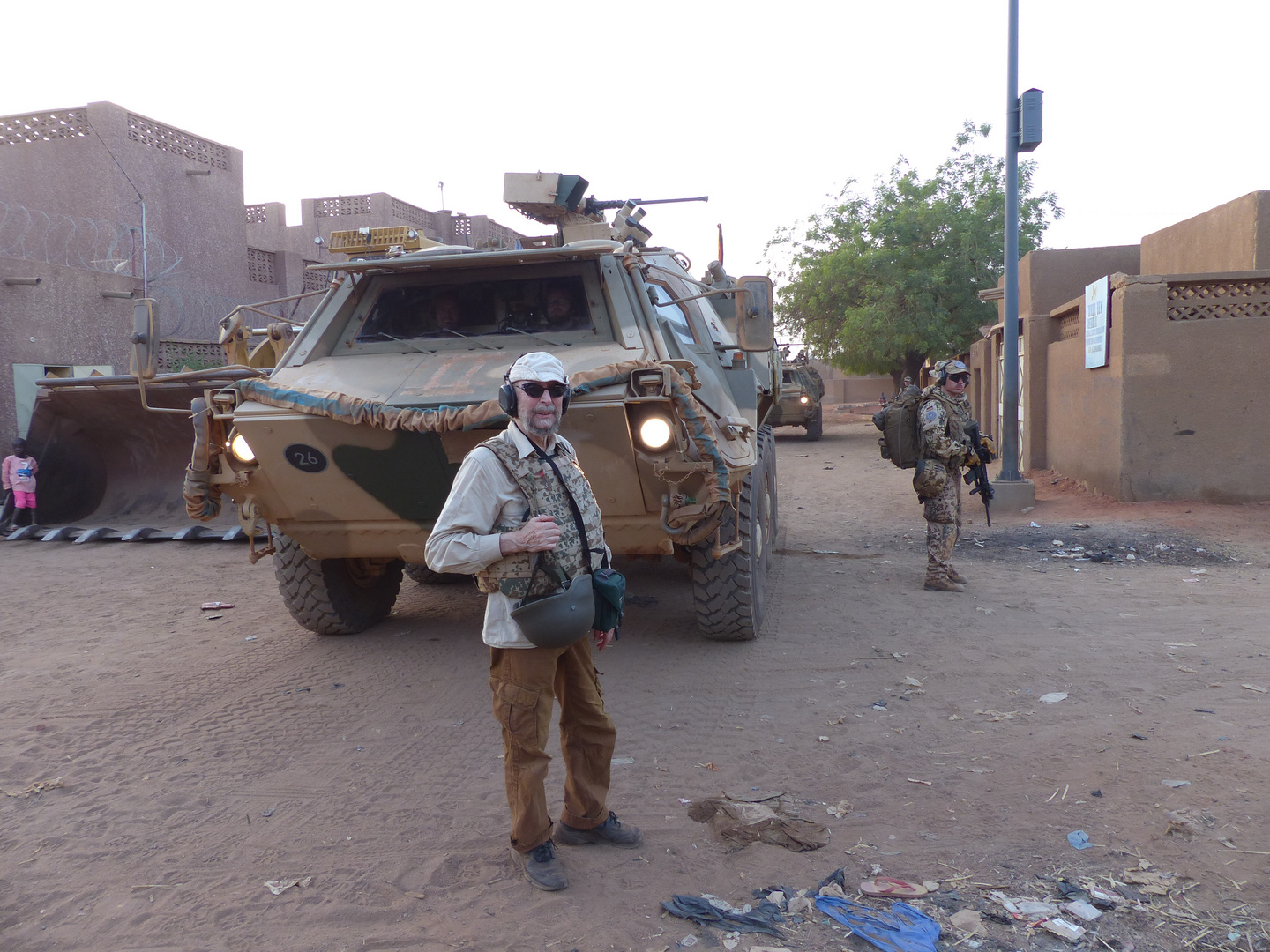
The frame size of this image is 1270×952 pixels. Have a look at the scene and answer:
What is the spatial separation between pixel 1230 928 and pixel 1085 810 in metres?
0.69

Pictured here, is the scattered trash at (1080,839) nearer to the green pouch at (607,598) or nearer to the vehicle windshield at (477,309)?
the green pouch at (607,598)

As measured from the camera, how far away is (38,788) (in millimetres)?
3576

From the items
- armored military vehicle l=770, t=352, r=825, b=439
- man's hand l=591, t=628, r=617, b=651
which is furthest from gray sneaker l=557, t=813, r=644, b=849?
armored military vehicle l=770, t=352, r=825, b=439

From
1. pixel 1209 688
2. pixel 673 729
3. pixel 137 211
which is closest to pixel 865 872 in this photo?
pixel 673 729

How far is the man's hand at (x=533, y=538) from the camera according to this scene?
8.47 feet

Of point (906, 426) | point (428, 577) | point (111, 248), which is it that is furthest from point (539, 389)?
point (111, 248)

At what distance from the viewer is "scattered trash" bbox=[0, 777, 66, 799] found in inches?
139

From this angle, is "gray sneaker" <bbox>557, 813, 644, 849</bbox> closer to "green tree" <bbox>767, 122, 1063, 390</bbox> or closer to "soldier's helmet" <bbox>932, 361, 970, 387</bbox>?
"soldier's helmet" <bbox>932, 361, 970, 387</bbox>

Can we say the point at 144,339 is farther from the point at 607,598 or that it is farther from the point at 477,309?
the point at 607,598

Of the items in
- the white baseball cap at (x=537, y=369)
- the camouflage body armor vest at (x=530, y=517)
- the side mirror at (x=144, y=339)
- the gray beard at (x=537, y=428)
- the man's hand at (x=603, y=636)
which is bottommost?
the man's hand at (x=603, y=636)

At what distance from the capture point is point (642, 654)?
16.7ft

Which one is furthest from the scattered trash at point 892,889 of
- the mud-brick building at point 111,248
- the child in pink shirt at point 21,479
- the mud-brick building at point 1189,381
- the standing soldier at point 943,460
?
the mud-brick building at point 111,248

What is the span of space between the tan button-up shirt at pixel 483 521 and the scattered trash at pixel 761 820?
96 cm

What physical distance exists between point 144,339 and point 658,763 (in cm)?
313
